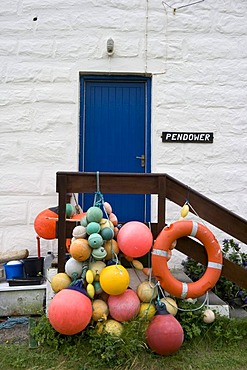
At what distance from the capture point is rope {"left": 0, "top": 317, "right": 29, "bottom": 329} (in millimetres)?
3766

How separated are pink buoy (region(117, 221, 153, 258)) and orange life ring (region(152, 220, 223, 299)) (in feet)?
0.29

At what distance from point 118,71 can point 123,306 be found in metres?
3.17

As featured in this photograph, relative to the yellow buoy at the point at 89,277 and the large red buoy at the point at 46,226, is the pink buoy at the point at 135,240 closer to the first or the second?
the yellow buoy at the point at 89,277

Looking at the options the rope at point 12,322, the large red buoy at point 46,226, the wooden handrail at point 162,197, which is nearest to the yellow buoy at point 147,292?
the wooden handrail at point 162,197

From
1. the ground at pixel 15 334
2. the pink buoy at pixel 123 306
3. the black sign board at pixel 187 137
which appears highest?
the black sign board at pixel 187 137

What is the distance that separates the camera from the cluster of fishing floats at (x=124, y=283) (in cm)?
319

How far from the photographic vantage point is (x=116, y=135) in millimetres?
5293

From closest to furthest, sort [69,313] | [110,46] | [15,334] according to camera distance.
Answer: [69,313]
[15,334]
[110,46]

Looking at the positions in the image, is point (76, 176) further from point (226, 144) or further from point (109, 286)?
point (226, 144)

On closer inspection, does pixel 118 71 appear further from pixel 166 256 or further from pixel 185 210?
pixel 166 256

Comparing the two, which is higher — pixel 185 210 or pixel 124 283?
pixel 185 210

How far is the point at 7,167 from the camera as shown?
16.7 feet

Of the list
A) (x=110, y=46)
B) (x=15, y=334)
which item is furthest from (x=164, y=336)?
(x=110, y=46)

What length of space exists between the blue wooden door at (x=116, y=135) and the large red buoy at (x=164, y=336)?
2166 mm
